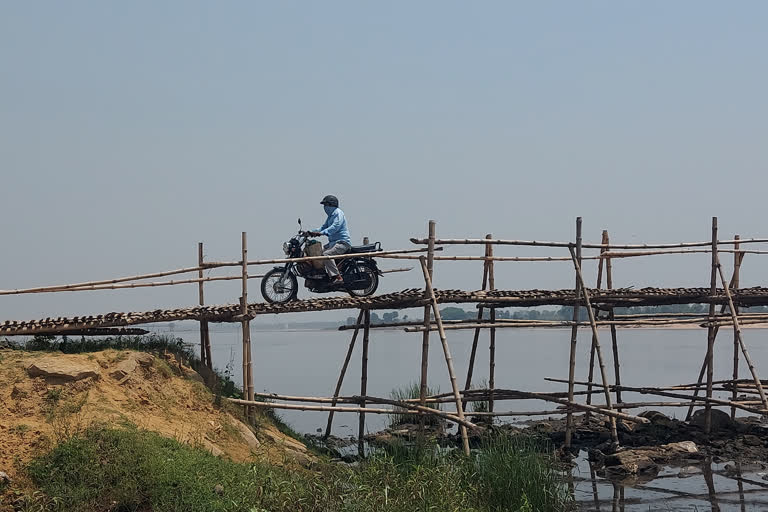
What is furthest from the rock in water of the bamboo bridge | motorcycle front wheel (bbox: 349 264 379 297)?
motorcycle front wheel (bbox: 349 264 379 297)

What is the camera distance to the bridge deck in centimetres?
1063

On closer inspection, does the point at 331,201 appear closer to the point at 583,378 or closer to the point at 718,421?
the point at 718,421

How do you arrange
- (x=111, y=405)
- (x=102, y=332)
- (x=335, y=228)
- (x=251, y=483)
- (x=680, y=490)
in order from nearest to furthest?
(x=251, y=483)
(x=111, y=405)
(x=102, y=332)
(x=680, y=490)
(x=335, y=228)

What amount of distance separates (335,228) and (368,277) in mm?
894

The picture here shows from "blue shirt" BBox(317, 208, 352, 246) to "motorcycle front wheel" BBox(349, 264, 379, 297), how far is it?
0.44 m

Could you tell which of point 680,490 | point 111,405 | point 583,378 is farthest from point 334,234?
point 583,378

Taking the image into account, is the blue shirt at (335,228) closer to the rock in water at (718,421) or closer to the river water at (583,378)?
the river water at (583,378)

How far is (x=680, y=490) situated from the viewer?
39.4 ft

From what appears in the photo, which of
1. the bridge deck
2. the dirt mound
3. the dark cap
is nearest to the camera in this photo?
the dirt mound

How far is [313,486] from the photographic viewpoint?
28.0 ft

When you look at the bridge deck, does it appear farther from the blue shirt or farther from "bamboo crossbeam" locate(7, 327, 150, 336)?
the blue shirt

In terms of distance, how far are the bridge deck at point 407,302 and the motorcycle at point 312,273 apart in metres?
0.59

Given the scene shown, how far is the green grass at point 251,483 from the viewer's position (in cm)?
824

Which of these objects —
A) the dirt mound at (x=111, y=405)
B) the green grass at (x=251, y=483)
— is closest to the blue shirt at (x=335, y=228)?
the dirt mound at (x=111, y=405)
